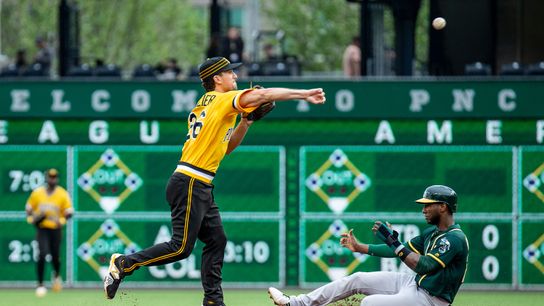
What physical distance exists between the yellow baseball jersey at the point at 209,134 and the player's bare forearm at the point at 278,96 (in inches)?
8.4

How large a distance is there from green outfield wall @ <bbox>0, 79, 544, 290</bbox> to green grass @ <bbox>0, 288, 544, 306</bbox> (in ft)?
1.37

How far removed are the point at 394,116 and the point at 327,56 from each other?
3002 cm

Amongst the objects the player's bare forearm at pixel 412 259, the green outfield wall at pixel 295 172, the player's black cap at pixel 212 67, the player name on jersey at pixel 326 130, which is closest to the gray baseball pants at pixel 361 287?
the player's bare forearm at pixel 412 259

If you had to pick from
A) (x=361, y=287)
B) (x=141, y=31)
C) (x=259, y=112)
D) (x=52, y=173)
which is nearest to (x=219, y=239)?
(x=259, y=112)

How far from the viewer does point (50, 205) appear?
56.0 feet

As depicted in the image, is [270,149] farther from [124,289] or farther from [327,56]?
[327,56]

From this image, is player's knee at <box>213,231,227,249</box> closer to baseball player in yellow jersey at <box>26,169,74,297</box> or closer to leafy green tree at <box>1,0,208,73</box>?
baseball player in yellow jersey at <box>26,169,74,297</box>

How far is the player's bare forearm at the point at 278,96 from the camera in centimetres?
1069

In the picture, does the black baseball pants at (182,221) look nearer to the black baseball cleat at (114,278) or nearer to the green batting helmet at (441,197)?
the black baseball cleat at (114,278)

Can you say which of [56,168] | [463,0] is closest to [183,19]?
[463,0]

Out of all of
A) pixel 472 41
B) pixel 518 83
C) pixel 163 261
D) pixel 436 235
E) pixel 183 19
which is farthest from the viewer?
pixel 183 19

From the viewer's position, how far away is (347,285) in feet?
36.0

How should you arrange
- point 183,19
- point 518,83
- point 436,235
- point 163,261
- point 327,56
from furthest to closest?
point 183,19 → point 327,56 → point 518,83 → point 163,261 → point 436,235

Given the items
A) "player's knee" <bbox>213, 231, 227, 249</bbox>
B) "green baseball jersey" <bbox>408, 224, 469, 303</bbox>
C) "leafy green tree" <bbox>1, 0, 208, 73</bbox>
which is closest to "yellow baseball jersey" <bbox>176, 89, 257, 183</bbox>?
"player's knee" <bbox>213, 231, 227, 249</bbox>
